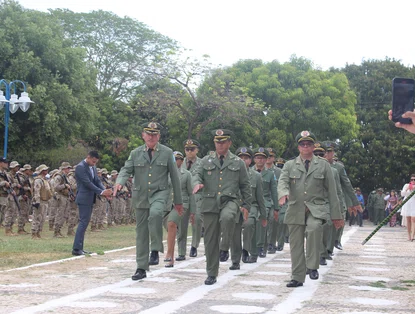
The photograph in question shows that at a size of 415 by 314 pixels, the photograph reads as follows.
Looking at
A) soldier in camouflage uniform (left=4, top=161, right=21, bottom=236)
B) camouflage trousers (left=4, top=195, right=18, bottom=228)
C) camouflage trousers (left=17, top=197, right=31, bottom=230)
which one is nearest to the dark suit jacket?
soldier in camouflage uniform (left=4, top=161, right=21, bottom=236)

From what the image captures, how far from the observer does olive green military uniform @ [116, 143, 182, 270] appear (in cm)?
966

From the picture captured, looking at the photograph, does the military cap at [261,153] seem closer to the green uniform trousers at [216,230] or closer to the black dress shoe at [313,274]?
the green uniform trousers at [216,230]

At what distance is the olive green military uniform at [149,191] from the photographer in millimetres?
9656

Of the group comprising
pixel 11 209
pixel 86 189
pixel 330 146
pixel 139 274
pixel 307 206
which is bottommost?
pixel 139 274

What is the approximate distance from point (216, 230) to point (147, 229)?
0.91 metres

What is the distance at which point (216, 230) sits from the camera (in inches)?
386

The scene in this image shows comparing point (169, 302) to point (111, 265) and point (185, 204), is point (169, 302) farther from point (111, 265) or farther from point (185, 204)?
point (185, 204)

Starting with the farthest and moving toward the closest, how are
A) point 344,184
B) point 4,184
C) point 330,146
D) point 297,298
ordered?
point 4,184 → point 344,184 → point 330,146 → point 297,298

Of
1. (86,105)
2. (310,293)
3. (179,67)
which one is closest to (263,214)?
(310,293)

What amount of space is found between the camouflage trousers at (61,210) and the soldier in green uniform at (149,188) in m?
9.09

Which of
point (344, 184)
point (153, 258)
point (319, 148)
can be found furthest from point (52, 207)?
point (153, 258)

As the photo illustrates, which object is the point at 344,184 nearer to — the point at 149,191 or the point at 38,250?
the point at 149,191

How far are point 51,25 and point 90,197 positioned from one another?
88.8 feet

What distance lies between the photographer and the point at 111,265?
11297 mm
